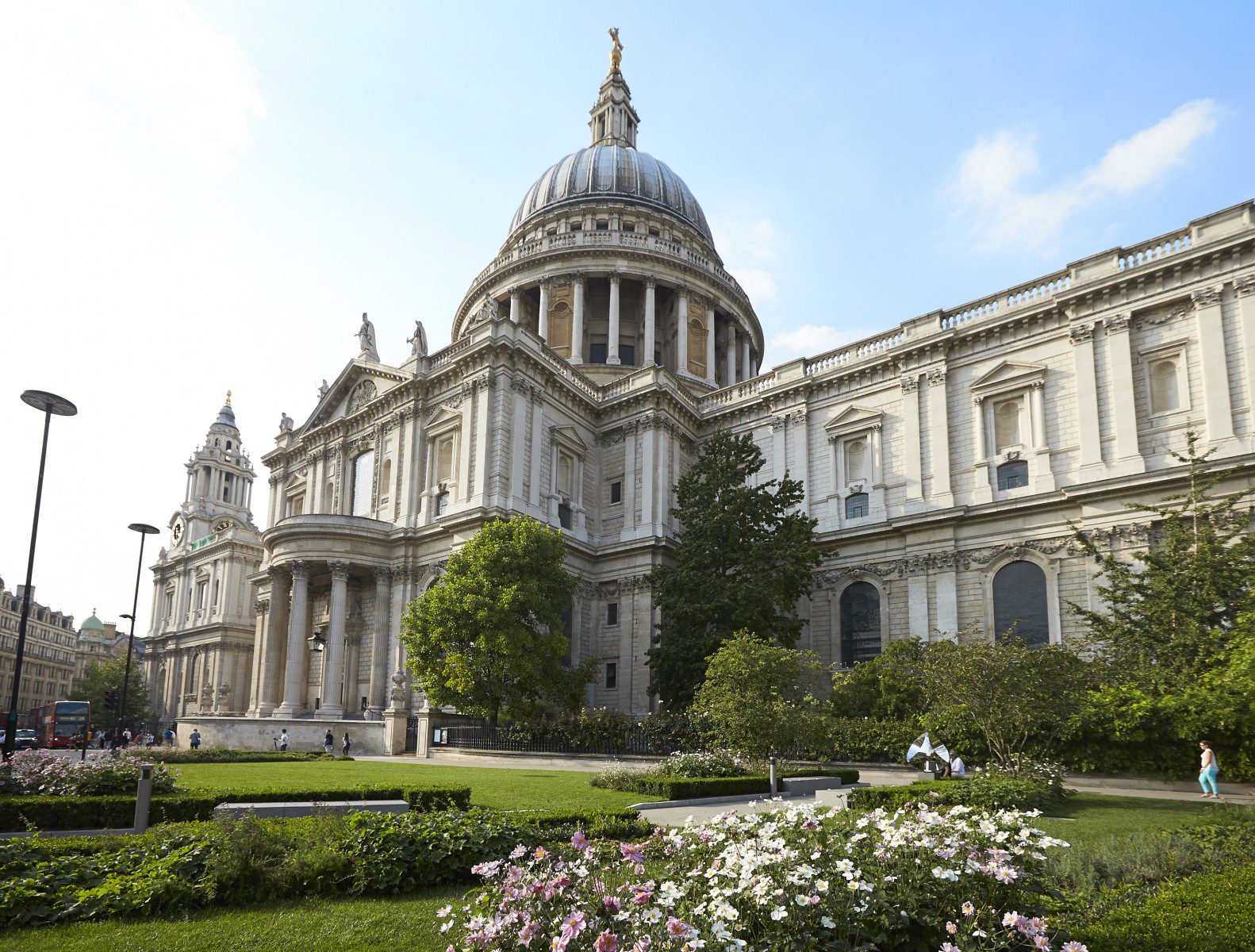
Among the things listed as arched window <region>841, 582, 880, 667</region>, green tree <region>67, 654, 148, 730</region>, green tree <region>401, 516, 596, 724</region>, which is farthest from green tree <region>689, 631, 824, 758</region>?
green tree <region>67, 654, 148, 730</region>

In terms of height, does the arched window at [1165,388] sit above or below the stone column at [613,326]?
below

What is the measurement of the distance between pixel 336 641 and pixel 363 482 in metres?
11.0

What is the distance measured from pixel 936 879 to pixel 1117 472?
29.6 metres

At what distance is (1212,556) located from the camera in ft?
76.9

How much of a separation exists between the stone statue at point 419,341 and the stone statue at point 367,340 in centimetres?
508

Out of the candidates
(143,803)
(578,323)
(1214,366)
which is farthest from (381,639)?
(1214,366)

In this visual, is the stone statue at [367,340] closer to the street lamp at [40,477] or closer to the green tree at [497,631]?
the green tree at [497,631]

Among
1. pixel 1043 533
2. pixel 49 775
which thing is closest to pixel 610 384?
pixel 1043 533

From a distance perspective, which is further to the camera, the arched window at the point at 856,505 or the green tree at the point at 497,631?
the arched window at the point at 856,505

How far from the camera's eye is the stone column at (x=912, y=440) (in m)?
36.5

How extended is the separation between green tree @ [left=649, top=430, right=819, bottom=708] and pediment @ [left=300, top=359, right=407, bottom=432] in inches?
755

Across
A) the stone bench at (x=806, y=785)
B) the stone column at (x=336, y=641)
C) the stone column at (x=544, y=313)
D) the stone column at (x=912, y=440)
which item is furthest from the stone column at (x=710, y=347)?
the stone bench at (x=806, y=785)

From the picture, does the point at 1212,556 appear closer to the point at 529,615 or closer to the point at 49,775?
the point at 529,615

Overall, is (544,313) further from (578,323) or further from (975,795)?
(975,795)
